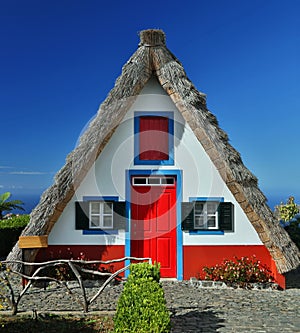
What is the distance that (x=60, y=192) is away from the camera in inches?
360

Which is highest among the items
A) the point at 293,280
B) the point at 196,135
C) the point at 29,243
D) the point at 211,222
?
the point at 196,135

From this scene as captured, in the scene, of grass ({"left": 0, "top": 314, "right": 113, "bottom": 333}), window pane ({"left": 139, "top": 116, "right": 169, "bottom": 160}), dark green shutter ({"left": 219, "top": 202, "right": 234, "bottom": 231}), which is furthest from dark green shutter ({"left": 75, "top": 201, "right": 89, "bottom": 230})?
grass ({"left": 0, "top": 314, "right": 113, "bottom": 333})

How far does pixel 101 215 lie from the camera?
9672 millimetres

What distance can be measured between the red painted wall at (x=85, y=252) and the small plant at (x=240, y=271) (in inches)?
78.5

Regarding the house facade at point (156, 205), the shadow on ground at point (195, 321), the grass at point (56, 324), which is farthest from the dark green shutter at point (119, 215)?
the grass at point (56, 324)

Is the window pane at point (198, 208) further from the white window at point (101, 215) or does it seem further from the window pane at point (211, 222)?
the white window at point (101, 215)

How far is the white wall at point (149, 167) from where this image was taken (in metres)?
9.54

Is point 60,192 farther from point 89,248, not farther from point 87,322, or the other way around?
point 87,322

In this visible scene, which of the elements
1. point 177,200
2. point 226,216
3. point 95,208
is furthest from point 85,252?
point 226,216

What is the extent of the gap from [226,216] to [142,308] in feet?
16.1

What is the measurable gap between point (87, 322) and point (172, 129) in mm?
4950

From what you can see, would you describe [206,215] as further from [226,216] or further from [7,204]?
[7,204]

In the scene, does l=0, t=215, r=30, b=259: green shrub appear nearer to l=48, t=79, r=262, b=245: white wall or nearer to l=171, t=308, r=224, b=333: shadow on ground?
l=48, t=79, r=262, b=245: white wall

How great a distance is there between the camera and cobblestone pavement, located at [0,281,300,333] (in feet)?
20.9
